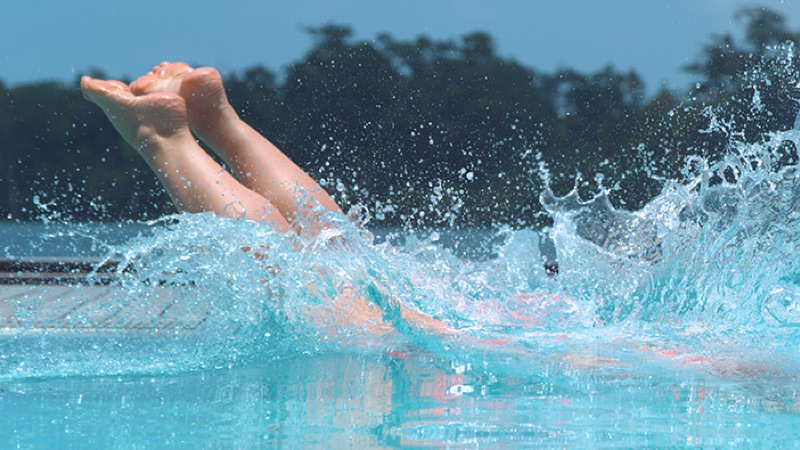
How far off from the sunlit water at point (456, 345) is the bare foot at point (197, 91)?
13.4 inches

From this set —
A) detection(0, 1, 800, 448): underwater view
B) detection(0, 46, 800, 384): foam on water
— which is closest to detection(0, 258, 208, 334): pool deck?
detection(0, 1, 800, 448): underwater view

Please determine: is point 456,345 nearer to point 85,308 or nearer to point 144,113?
point 144,113

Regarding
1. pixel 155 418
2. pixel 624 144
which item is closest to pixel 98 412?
pixel 155 418

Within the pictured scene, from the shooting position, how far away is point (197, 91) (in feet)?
7.85

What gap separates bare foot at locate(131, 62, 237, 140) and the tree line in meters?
4.62

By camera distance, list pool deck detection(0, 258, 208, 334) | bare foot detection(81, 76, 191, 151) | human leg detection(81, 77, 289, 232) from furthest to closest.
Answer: pool deck detection(0, 258, 208, 334) → bare foot detection(81, 76, 191, 151) → human leg detection(81, 77, 289, 232)

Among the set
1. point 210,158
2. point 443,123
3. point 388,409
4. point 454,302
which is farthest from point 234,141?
point 443,123

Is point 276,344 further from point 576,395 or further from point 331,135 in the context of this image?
point 331,135

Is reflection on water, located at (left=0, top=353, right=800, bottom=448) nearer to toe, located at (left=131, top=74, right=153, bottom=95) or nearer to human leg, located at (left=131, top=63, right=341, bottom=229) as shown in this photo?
human leg, located at (left=131, top=63, right=341, bottom=229)

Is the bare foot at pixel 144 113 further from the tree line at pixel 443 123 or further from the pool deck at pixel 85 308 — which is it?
the tree line at pixel 443 123

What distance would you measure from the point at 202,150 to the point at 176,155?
0.06 meters

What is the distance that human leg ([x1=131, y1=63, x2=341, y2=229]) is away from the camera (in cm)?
238

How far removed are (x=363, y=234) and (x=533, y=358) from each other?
1.65 ft

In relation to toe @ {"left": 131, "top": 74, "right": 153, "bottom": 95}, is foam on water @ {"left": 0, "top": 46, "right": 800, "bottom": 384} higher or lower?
lower
